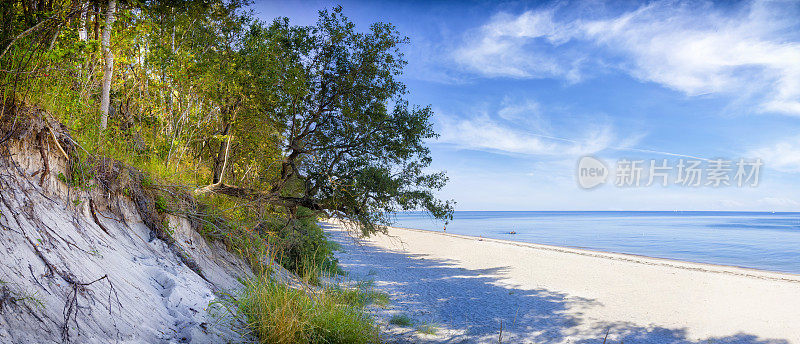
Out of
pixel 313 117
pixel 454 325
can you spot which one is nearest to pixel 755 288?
pixel 454 325

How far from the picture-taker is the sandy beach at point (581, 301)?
30.3 feet

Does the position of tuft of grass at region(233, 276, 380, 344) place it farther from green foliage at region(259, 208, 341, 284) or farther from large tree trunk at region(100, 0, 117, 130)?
green foliage at region(259, 208, 341, 284)

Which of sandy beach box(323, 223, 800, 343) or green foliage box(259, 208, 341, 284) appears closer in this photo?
sandy beach box(323, 223, 800, 343)

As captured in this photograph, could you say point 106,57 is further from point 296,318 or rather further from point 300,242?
point 300,242

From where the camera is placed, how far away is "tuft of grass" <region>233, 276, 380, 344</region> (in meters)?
4.37

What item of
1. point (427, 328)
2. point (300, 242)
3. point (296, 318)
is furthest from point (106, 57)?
point (427, 328)

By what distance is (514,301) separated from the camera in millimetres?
12188

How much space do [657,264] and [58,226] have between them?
88.6 feet

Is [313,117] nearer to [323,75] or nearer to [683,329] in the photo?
[323,75]

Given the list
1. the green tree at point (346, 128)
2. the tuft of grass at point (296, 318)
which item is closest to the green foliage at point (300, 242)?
the green tree at point (346, 128)

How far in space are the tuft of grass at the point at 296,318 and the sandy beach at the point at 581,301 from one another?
258 cm

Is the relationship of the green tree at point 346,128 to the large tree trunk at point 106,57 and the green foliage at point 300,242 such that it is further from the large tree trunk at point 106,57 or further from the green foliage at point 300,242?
the large tree trunk at point 106,57

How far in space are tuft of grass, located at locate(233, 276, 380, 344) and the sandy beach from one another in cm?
258

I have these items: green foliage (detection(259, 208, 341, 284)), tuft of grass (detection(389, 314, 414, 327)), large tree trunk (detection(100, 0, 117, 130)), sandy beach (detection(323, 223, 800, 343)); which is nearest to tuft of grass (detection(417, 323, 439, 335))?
sandy beach (detection(323, 223, 800, 343))
